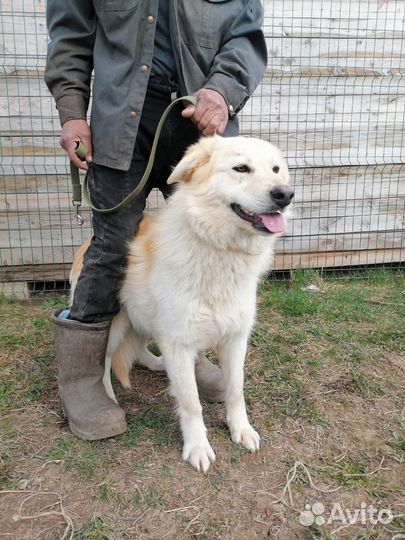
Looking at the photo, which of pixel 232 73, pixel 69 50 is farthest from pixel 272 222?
pixel 69 50

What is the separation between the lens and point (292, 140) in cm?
399

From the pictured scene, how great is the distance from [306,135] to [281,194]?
248cm

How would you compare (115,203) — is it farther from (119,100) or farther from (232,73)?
(232,73)

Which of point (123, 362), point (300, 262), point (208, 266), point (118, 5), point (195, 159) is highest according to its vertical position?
point (118, 5)

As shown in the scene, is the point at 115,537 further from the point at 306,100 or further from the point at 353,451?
the point at 306,100

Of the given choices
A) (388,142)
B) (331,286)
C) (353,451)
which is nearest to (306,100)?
(388,142)

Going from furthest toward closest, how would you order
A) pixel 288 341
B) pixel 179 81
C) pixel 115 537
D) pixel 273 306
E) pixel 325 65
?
1. pixel 325 65
2. pixel 273 306
3. pixel 288 341
4. pixel 179 81
5. pixel 115 537

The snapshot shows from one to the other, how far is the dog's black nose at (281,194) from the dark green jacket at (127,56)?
52 centimetres

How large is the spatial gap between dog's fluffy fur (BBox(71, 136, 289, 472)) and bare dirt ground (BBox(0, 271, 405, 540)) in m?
0.16

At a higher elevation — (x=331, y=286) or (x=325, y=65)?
(x=325, y=65)

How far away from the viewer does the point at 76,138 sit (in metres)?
2.04

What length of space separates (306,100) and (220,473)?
314cm

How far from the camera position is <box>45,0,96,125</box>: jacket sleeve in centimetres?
202

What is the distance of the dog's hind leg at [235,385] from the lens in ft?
6.88
